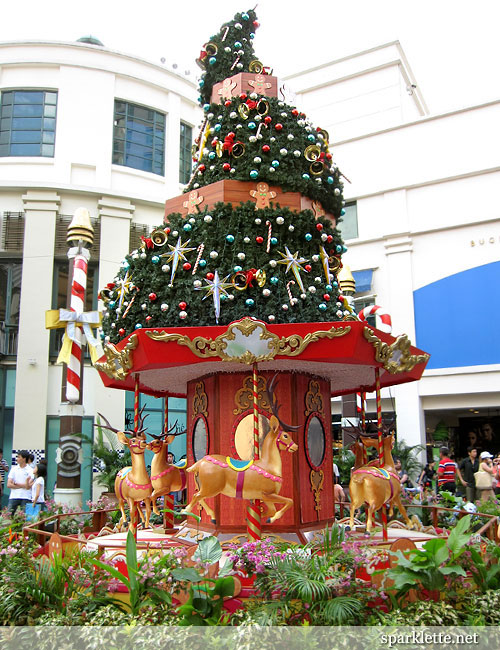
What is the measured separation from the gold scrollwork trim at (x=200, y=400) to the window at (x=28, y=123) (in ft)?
49.4

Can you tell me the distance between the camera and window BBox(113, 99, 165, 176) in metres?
22.6

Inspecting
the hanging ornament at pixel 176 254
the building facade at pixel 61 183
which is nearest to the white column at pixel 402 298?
the building facade at pixel 61 183

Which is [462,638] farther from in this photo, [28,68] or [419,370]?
[28,68]

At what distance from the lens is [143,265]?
9.73 metres

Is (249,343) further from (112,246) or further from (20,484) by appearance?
(112,246)

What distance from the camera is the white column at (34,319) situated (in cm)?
1925

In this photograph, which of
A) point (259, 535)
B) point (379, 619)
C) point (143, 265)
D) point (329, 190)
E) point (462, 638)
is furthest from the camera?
point (329, 190)

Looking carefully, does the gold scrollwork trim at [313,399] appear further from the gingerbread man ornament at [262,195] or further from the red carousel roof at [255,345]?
the gingerbread man ornament at [262,195]

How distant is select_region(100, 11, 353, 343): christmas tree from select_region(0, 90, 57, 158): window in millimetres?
13047

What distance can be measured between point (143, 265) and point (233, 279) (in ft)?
5.55

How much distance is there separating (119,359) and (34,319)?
12653mm

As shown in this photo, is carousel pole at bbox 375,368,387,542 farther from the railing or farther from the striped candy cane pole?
the railing

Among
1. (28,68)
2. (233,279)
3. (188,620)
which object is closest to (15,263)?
(28,68)

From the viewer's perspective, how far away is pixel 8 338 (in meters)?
20.2
